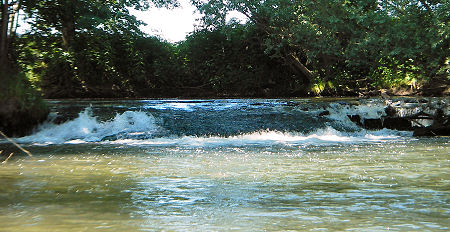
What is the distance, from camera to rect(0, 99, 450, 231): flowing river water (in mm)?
3992

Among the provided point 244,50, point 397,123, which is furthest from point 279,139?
point 244,50

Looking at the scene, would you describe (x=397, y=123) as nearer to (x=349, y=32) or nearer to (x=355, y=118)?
(x=355, y=118)

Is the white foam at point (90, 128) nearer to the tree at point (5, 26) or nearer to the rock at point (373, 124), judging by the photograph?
the tree at point (5, 26)

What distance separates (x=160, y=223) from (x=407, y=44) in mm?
17108

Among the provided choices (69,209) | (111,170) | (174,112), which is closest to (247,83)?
(174,112)

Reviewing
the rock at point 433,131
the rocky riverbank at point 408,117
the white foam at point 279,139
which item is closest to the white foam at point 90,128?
the white foam at point 279,139

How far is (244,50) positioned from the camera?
2872 centimetres

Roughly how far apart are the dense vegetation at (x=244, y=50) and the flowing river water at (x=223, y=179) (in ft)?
21.0

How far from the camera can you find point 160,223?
3920 millimetres

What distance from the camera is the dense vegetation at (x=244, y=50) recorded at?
17891 millimetres

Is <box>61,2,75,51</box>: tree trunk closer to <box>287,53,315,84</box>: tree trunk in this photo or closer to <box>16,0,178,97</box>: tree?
<box>16,0,178,97</box>: tree

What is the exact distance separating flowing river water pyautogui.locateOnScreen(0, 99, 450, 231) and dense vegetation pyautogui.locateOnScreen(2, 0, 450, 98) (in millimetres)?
6413

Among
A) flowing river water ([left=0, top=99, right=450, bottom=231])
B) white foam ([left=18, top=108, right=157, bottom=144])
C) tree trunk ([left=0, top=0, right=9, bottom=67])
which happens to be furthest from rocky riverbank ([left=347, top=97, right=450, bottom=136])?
tree trunk ([left=0, top=0, right=9, bottom=67])

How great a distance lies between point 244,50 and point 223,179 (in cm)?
2315
